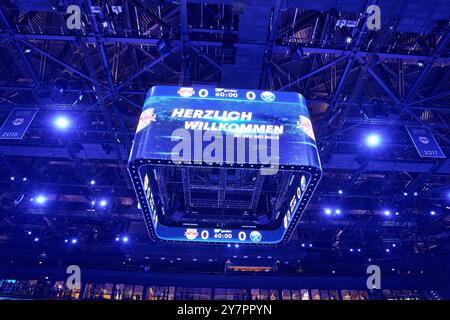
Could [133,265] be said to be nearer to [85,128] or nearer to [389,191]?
[85,128]

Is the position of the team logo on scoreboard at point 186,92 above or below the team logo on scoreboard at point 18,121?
below

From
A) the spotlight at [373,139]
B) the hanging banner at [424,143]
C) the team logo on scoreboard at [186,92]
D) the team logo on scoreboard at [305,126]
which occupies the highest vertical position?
the spotlight at [373,139]

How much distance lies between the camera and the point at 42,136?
39.7 ft

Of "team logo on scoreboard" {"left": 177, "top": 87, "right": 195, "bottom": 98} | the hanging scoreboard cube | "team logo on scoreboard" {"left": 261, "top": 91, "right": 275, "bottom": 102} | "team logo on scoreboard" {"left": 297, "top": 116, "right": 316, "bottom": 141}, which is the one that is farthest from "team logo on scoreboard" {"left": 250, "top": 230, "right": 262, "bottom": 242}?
"team logo on scoreboard" {"left": 177, "top": 87, "right": 195, "bottom": 98}

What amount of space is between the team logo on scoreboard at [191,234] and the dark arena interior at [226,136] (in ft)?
0.14

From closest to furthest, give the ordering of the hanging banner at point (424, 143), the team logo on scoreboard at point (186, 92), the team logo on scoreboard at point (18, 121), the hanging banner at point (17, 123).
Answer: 1. the team logo on scoreboard at point (186, 92)
2. the hanging banner at point (17, 123)
3. the hanging banner at point (424, 143)
4. the team logo on scoreboard at point (18, 121)

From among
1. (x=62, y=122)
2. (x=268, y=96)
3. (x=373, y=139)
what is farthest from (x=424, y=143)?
(x=62, y=122)

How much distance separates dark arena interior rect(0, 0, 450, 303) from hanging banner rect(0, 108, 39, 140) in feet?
0.19

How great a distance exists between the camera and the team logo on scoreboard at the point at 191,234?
6487mm

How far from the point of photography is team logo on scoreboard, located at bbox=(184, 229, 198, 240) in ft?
21.3

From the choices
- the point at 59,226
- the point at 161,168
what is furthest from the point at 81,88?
the point at 59,226

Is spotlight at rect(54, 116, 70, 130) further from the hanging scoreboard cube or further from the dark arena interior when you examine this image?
the hanging scoreboard cube

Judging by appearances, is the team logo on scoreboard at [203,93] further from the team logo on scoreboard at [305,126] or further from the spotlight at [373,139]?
the spotlight at [373,139]

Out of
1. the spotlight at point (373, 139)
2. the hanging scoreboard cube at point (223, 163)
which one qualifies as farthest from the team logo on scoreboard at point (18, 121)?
the spotlight at point (373, 139)
